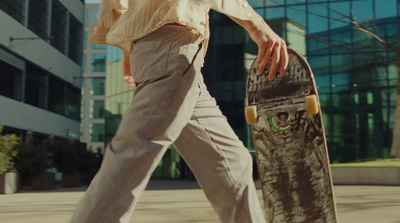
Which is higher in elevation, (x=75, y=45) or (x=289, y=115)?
(x=75, y=45)

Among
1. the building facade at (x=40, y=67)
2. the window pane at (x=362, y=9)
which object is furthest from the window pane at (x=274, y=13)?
the building facade at (x=40, y=67)

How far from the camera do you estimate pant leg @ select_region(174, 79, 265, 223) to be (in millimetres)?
1979

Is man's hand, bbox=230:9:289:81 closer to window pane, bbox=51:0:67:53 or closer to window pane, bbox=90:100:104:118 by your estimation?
window pane, bbox=51:0:67:53

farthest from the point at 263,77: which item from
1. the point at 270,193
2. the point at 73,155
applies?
the point at 73,155

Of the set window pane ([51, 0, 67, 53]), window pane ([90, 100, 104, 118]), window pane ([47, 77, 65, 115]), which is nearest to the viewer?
window pane ([51, 0, 67, 53])

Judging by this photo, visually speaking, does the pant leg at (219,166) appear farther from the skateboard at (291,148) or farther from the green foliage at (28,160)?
the green foliage at (28,160)

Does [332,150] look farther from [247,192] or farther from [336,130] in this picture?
[247,192]

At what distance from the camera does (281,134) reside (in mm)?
2459

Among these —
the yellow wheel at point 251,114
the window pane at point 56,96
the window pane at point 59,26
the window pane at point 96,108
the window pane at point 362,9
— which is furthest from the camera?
the window pane at point 96,108

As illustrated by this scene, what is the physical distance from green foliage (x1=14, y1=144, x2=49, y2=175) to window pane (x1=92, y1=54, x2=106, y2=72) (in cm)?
5485

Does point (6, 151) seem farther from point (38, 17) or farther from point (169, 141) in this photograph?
point (38, 17)

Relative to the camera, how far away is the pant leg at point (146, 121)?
66.1 inches

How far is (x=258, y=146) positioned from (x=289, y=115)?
0.83 feet

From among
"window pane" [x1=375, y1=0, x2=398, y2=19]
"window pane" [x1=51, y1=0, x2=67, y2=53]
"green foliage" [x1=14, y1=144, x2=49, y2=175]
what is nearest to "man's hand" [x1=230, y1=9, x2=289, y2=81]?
"green foliage" [x1=14, y1=144, x2=49, y2=175]
